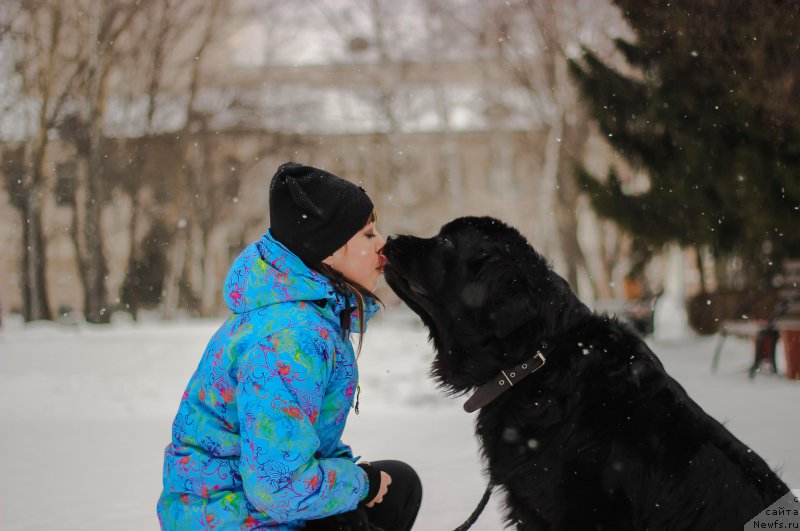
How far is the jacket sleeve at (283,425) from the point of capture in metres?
1.77

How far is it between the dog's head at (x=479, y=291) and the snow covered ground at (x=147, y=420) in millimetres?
834

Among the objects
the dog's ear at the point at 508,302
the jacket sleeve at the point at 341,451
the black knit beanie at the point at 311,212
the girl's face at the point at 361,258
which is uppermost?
the black knit beanie at the point at 311,212

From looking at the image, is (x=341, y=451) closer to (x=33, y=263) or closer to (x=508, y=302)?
(x=508, y=302)

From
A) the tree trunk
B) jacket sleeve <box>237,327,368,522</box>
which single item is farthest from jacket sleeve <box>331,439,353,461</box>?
the tree trunk

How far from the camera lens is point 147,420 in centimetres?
674

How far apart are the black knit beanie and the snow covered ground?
144 cm

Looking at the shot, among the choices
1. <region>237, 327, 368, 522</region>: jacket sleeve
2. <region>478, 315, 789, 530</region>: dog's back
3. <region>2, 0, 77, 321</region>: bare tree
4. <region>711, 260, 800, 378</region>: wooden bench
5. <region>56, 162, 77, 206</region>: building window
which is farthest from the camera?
<region>56, 162, 77, 206</region>: building window

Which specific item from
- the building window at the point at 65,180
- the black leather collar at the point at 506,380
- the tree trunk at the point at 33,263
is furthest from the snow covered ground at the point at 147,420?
the building window at the point at 65,180

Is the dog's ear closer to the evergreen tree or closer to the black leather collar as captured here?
the black leather collar

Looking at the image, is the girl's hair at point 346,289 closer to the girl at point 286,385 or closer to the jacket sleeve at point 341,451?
the girl at point 286,385

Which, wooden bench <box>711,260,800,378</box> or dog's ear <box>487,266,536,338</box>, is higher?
dog's ear <box>487,266,536,338</box>

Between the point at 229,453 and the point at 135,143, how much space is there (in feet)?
66.1

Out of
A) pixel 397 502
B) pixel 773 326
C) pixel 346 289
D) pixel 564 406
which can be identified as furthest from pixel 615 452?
pixel 773 326

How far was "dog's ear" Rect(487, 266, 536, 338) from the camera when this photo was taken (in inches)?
90.0
